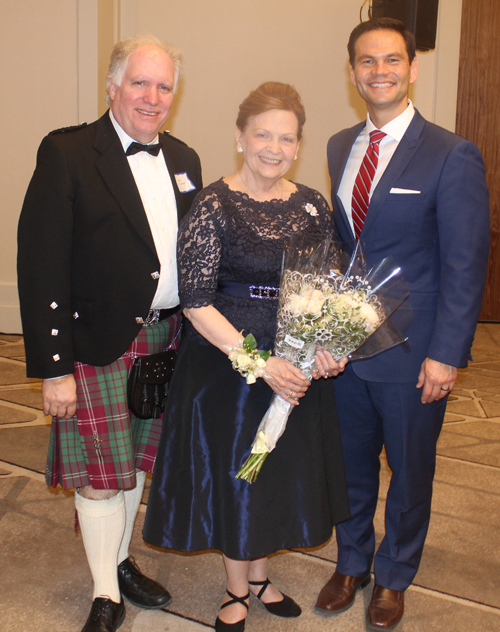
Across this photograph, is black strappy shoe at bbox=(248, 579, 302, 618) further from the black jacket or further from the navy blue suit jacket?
the black jacket

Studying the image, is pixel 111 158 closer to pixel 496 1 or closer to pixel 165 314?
pixel 165 314

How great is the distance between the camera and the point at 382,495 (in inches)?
118

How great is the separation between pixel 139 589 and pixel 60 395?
0.81 metres

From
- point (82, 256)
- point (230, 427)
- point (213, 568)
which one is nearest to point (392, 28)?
point (82, 256)

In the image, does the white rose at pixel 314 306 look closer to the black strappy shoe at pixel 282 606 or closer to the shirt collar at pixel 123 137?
the shirt collar at pixel 123 137

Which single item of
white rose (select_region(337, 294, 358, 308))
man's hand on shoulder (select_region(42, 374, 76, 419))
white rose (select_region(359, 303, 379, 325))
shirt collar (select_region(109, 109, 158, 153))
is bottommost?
man's hand on shoulder (select_region(42, 374, 76, 419))

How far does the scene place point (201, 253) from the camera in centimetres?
179

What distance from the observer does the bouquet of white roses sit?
1648 mm

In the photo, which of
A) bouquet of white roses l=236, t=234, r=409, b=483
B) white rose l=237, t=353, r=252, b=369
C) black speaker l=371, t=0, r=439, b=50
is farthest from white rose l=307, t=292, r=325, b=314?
black speaker l=371, t=0, r=439, b=50

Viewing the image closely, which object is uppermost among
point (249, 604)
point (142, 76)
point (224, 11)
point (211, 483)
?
point (224, 11)

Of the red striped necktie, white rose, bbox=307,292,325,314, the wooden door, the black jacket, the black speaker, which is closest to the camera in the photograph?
white rose, bbox=307,292,325,314

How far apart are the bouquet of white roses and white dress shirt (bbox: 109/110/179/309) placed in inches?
15.8

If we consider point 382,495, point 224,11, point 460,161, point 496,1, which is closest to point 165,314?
point 460,161

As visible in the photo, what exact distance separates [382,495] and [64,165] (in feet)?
7.12
